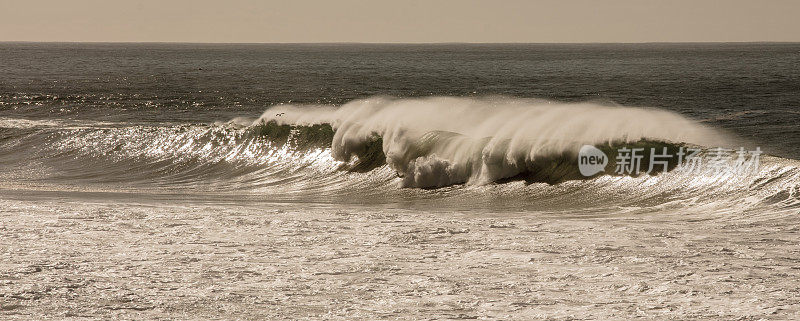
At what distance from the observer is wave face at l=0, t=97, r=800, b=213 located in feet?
38.6

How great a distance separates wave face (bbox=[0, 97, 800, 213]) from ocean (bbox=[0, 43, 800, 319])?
5 cm

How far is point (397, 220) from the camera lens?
961 centimetres

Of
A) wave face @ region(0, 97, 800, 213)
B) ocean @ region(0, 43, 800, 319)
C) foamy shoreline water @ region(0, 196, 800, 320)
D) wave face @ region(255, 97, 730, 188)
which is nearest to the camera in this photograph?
foamy shoreline water @ region(0, 196, 800, 320)

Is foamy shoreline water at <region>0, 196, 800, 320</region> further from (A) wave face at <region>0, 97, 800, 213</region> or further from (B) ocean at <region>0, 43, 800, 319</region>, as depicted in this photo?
(A) wave face at <region>0, 97, 800, 213</region>

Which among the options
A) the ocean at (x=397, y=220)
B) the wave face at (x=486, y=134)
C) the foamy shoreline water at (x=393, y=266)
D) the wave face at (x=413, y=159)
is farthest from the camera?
the wave face at (x=486, y=134)

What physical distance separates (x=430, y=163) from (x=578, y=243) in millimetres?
6255

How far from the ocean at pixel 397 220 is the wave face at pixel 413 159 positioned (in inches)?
1.8

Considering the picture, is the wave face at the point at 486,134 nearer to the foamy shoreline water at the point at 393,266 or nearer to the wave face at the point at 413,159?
the wave face at the point at 413,159

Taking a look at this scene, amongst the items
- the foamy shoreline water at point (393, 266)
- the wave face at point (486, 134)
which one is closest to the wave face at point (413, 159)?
the wave face at point (486, 134)

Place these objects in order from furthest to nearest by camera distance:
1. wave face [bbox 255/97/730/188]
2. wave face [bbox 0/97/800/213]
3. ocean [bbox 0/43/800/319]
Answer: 1. wave face [bbox 255/97/730/188]
2. wave face [bbox 0/97/800/213]
3. ocean [bbox 0/43/800/319]

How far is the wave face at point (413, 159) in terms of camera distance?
1176cm

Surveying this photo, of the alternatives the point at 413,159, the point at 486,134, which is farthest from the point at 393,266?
the point at 486,134

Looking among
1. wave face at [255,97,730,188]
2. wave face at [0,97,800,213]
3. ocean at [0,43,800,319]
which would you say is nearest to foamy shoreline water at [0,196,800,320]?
ocean at [0,43,800,319]

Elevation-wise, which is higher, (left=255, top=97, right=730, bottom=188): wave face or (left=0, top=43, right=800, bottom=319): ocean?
(left=255, top=97, right=730, bottom=188): wave face
